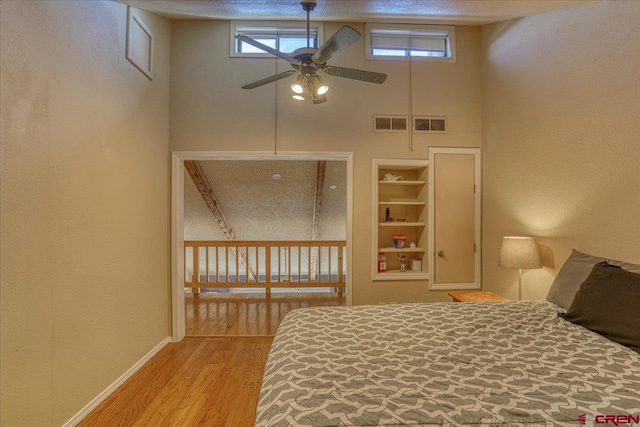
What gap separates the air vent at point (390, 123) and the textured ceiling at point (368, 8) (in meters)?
0.96

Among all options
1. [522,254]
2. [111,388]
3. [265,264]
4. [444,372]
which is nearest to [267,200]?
[265,264]

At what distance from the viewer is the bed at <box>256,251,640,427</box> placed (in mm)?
884

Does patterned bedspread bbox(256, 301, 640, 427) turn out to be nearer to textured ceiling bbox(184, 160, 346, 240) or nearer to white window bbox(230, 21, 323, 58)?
white window bbox(230, 21, 323, 58)

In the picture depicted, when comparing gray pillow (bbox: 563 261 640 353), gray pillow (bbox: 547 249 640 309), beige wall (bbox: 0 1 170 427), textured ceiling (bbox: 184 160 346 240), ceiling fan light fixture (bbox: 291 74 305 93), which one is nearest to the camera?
gray pillow (bbox: 563 261 640 353)

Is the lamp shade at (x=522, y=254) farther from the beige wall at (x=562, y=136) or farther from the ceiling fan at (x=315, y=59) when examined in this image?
the ceiling fan at (x=315, y=59)

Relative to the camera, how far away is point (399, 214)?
3572mm

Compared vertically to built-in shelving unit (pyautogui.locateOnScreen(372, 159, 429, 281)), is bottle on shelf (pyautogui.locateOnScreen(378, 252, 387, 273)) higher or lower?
lower

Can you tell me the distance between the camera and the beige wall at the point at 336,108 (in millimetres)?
3184

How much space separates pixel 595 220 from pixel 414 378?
6.23ft

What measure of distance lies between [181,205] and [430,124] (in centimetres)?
293

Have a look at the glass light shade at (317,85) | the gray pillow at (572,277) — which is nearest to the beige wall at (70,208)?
the glass light shade at (317,85)

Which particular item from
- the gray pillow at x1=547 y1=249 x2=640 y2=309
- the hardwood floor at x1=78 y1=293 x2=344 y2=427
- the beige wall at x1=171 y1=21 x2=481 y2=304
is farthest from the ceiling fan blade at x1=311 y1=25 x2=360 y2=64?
the hardwood floor at x1=78 y1=293 x2=344 y2=427

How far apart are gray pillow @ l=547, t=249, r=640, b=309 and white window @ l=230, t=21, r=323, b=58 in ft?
10.2

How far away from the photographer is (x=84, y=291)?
196cm
